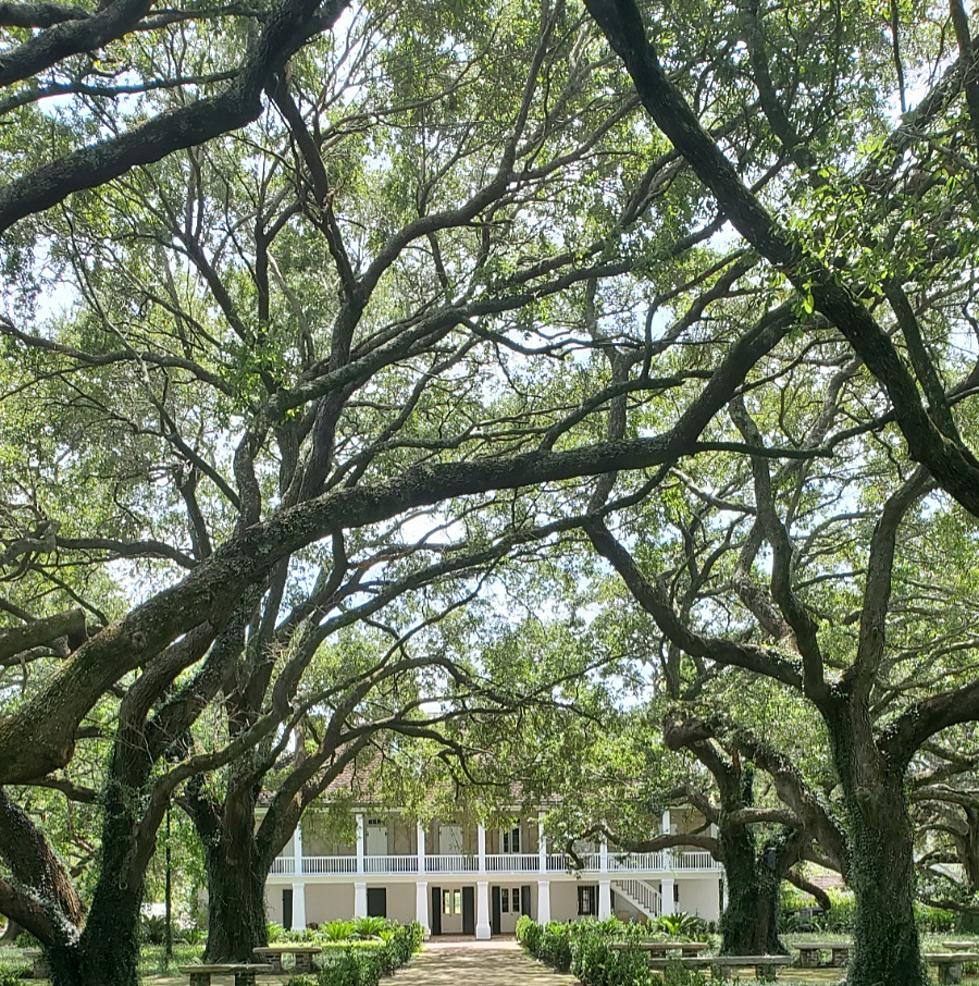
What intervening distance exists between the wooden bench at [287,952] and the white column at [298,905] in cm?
1544

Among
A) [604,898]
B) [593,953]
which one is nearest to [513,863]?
[604,898]

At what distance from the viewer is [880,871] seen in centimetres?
1170

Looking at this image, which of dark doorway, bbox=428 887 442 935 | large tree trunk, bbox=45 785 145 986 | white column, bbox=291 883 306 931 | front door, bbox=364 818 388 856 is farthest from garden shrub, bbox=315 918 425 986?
front door, bbox=364 818 388 856

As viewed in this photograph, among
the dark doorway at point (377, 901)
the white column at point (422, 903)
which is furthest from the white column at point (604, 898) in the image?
the dark doorway at point (377, 901)

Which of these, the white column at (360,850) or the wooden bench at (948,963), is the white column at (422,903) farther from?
the wooden bench at (948,963)

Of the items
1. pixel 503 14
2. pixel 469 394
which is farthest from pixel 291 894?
pixel 503 14

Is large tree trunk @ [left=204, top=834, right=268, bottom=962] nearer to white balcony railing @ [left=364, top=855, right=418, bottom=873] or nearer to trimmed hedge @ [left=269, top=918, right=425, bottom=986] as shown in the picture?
trimmed hedge @ [left=269, top=918, right=425, bottom=986]

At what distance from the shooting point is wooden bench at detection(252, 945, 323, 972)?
17188 mm

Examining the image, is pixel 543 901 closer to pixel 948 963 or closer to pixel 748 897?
pixel 748 897

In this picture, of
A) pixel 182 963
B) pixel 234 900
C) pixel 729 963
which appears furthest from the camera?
pixel 182 963

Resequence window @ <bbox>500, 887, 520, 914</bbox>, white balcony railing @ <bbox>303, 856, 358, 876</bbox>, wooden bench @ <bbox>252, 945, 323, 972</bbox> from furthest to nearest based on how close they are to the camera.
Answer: window @ <bbox>500, 887, 520, 914</bbox> → white balcony railing @ <bbox>303, 856, 358, 876</bbox> → wooden bench @ <bbox>252, 945, 323, 972</bbox>

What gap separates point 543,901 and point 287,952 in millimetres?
19053

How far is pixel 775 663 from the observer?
12.5 meters

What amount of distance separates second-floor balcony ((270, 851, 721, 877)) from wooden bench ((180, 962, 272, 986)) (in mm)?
20891
